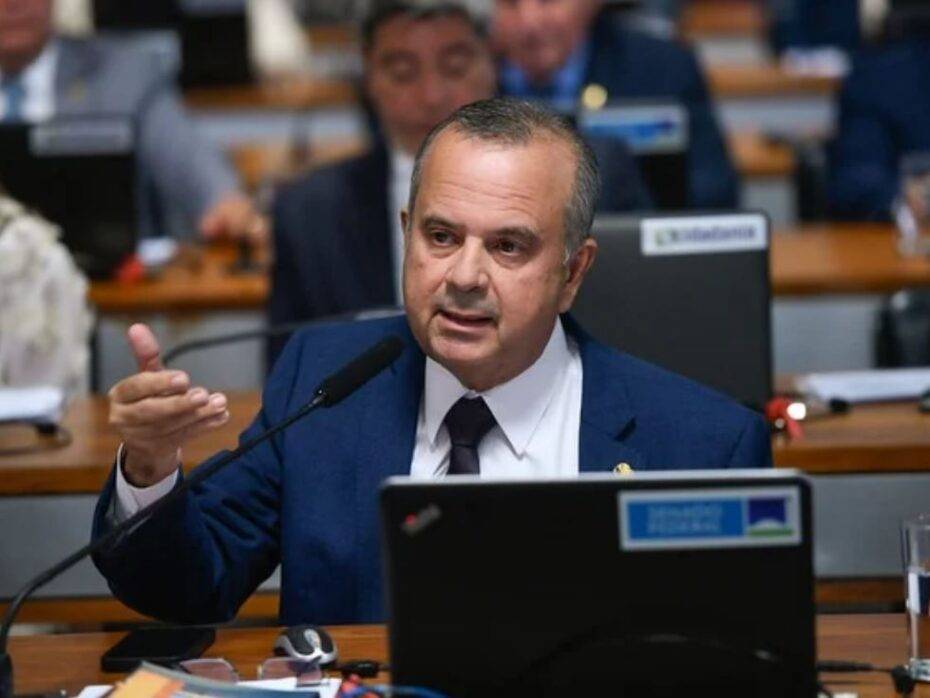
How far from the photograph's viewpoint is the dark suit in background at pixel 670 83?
538 centimetres

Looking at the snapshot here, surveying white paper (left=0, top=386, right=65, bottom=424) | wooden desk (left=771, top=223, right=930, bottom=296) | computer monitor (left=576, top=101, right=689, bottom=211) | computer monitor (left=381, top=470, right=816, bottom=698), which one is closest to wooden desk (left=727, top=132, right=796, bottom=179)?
wooden desk (left=771, top=223, right=930, bottom=296)

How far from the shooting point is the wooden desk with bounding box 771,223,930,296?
15.3 feet

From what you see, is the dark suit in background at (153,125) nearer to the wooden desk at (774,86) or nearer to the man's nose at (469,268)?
Result: the wooden desk at (774,86)

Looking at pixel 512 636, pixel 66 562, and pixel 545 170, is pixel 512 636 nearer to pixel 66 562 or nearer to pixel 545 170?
pixel 66 562

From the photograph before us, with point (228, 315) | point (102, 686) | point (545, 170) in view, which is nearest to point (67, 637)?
point (102, 686)

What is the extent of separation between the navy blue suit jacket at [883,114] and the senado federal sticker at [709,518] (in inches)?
156

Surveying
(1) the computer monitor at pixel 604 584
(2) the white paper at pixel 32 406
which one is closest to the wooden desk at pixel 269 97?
(2) the white paper at pixel 32 406

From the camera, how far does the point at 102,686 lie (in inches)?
83.5

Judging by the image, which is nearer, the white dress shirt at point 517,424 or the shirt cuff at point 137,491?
the shirt cuff at point 137,491

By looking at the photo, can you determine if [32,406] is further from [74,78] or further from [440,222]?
[74,78]

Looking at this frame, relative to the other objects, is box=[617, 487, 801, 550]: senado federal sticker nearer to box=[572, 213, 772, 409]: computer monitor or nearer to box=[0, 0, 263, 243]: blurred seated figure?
box=[572, 213, 772, 409]: computer monitor

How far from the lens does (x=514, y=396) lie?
244 cm

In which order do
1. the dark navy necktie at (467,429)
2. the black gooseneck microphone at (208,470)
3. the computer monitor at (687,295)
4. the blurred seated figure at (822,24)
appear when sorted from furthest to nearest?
the blurred seated figure at (822,24) → the computer monitor at (687,295) → the dark navy necktie at (467,429) → the black gooseneck microphone at (208,470)

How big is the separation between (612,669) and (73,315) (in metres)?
2.12
